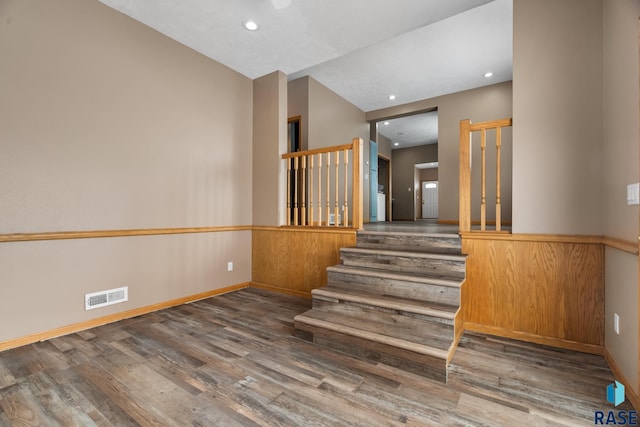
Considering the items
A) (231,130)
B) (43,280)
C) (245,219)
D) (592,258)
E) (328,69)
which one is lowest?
(43,280)

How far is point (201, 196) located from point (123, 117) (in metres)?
1.13

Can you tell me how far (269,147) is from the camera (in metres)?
3.93

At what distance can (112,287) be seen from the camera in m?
2.68

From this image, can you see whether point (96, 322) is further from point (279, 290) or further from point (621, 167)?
point (621, 167)

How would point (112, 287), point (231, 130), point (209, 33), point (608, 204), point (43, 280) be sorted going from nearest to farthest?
1. point (608, 204)
2. point (43, 280)
3. point (112, 287)
4. point (209, 33)
5. point (231, 130)

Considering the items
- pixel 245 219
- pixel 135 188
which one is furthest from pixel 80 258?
pixel 245 219

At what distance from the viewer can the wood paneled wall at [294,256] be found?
11.1 ft

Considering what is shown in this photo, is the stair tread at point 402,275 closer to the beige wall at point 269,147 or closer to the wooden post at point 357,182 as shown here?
the wooden post at point 357,182

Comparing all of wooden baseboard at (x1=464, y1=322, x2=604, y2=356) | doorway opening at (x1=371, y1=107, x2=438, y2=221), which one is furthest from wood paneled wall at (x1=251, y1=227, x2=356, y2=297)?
doorway opening at (x1=371, y1=107, x2=438, y2=221)

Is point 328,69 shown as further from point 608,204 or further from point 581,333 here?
point 581,333

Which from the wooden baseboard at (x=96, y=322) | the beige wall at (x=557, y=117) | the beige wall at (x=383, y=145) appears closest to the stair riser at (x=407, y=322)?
the beige wall at (x=557, y=117)

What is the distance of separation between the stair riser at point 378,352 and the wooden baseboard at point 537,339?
0.95 m

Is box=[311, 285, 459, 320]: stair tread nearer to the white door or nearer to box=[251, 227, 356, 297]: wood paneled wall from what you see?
box=[251, 227, 356, 297]: wood paneled wall

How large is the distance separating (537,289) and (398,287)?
111cm
